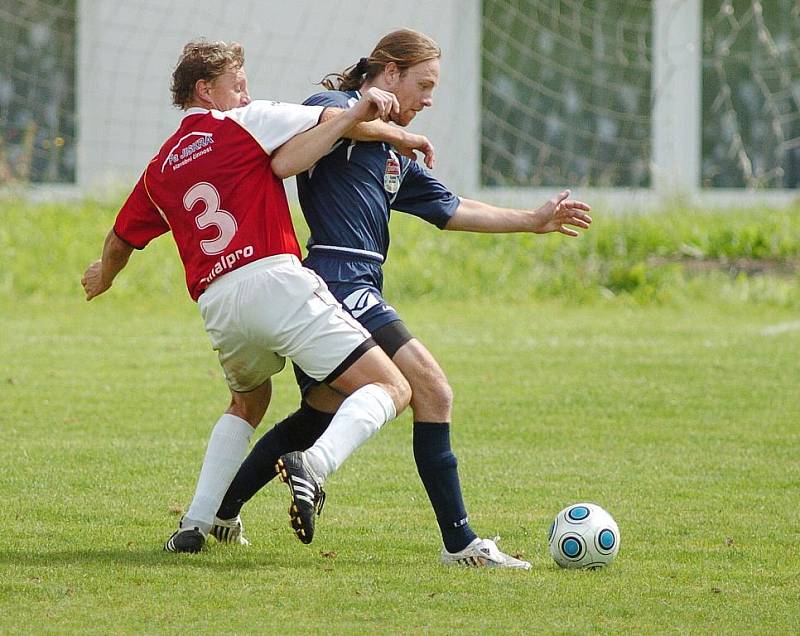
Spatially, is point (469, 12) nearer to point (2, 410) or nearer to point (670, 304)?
point (670, 304)

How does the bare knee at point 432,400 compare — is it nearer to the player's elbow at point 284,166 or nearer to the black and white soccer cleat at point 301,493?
the black and white soccer cleat at point 301,493

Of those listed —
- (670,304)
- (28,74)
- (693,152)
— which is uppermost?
(28,74)

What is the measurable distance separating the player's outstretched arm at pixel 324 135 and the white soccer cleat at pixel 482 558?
4.96 ft

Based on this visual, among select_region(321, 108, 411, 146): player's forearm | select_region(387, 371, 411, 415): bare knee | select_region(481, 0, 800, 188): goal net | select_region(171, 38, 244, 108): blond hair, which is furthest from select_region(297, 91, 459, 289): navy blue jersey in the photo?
select_region(481, 0, 800, 188): goal net

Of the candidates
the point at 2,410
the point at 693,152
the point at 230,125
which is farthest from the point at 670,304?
the point at 230,125

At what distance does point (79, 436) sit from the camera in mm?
7969

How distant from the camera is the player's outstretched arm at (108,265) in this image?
5410 mm

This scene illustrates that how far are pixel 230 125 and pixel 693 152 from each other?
1495 centimetres

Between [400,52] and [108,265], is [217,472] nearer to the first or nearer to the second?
[108,265]

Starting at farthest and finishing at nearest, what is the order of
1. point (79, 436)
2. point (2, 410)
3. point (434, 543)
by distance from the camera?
point (2, 410) → point (79, 436) → point (434, 543)

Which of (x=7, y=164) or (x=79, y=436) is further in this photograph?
(x=7, y=164)

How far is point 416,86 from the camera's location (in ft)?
17.6

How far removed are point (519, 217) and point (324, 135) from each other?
1164 millimetres

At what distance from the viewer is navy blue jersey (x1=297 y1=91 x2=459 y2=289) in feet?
17.3
